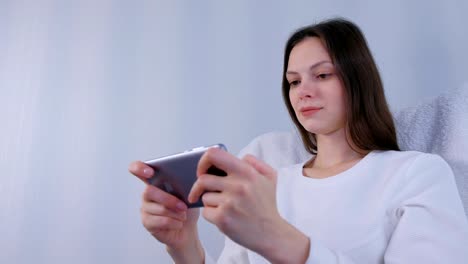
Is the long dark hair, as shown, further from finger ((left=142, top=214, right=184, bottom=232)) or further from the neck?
finger ((left=142, top=214, right=184, bottom=232))

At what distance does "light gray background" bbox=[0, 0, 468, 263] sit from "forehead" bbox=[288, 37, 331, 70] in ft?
1.04

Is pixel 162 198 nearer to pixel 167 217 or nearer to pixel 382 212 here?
pixel 167 217

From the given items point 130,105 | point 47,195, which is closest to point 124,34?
point 130,105

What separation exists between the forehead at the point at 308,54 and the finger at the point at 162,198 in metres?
0.41

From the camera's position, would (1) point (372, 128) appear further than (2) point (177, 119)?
No

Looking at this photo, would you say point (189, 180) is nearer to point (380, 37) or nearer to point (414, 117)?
point (414, 117)

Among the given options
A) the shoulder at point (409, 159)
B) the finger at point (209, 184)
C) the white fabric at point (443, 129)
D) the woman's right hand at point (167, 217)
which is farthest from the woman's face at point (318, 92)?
the finger at point (209, 184)

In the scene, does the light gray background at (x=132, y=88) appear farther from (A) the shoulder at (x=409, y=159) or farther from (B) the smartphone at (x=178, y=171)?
(B) the smartphone at (x=178, y=171)

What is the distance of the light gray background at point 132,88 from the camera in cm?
115

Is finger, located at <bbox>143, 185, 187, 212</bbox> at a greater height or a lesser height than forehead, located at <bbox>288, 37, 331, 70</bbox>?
lesser

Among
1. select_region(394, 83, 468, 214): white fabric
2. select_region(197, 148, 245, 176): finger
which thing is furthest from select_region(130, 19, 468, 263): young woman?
select_region(394, 83, 468, 214): white fabric

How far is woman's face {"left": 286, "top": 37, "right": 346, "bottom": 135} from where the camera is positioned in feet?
2.74

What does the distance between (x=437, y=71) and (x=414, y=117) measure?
22 cm

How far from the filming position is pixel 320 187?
0.82 metres
